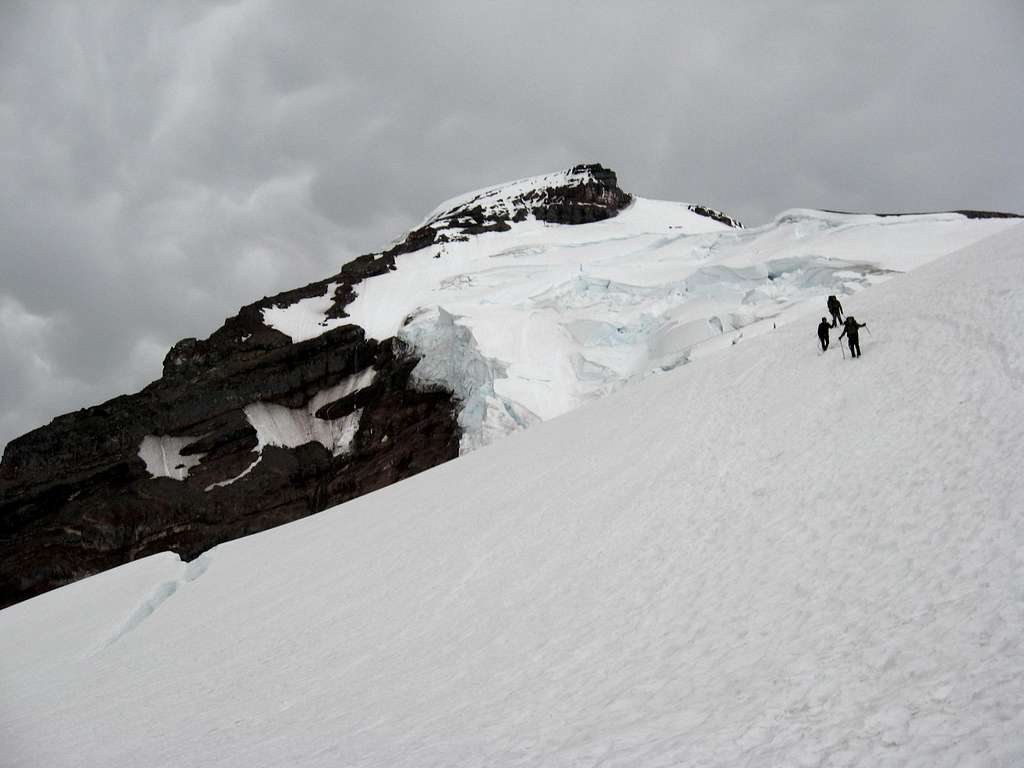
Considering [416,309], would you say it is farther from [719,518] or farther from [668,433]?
[719,518]

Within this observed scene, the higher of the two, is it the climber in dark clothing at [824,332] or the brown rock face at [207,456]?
the brown rock face at [207,456]

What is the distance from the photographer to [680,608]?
23.4ft

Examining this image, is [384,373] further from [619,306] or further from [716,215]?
[716,215]

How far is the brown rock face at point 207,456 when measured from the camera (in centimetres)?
4538

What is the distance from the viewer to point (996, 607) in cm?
471

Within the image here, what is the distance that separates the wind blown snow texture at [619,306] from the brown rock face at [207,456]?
3.31 m

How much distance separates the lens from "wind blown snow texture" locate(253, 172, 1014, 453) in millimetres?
33594

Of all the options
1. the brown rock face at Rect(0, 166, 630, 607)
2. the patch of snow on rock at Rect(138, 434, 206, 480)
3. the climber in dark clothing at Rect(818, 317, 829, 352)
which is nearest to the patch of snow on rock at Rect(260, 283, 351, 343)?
the brown rock face at Rect(0, 166, 630, 607)

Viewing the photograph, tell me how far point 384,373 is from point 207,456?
1547cm

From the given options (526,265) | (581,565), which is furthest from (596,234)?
(581,565)

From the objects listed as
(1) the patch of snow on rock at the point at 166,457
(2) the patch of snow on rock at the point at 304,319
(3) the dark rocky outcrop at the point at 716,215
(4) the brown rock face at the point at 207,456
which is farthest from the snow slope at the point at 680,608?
(3) the dark rocky outcrop at the point at 716,215

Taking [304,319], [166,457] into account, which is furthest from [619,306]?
[166,457]

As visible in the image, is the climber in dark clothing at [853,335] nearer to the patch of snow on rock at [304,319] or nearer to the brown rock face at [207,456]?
the brown rock face at [207,456]

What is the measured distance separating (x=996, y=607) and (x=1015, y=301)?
9.96 metres
